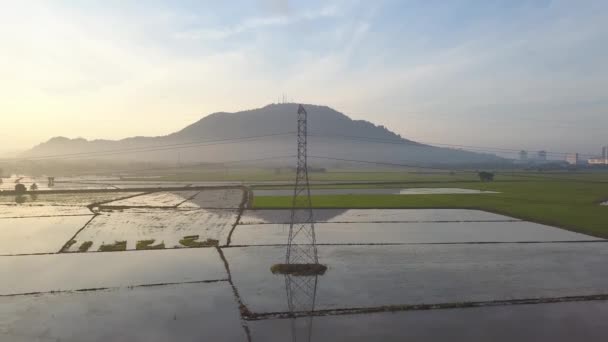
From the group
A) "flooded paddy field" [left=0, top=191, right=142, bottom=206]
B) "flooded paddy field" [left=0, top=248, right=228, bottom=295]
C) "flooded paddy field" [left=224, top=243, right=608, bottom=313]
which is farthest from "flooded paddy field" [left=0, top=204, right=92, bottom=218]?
"flooded paddy field" [left=224, top=243, right=608, bottom=313]

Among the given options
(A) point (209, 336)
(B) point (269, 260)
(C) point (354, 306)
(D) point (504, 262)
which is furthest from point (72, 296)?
(D) point (504, 262)

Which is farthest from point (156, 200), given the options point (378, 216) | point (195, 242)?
point (378, 216)

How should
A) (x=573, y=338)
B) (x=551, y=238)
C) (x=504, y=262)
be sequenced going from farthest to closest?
(x=551, y=238) → (x=504, y=262) → (x=573, y=338)

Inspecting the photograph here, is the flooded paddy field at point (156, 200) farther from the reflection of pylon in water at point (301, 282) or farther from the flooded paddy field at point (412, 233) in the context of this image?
the reflection of pylon in water at point (301, 282)

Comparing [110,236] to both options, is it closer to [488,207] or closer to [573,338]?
[573,338]

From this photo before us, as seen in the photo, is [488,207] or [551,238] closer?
[551,238]

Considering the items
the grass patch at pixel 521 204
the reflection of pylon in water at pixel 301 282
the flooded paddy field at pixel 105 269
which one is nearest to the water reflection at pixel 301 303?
the reflection of pylon in water at pixel 301 282
